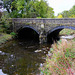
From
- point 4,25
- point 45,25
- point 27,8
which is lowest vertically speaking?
point 4,25

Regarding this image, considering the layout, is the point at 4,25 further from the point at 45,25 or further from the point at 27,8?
the point at 45,25

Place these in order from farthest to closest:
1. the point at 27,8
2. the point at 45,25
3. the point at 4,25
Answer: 1. the point at 27,8
2. the point at 4,25
3. the point at 45,25

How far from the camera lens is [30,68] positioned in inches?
308

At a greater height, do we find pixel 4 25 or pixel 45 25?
pixel 45 25

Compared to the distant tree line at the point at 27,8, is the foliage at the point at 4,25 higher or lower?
lower

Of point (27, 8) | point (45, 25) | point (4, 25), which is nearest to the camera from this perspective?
point (45, 25)

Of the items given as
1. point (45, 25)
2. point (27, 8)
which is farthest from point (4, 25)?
point (45, 25)

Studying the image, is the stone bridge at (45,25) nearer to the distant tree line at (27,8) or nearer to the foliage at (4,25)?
the foliage at (4,25)

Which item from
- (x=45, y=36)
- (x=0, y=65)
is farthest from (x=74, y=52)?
(x=45, y=36)

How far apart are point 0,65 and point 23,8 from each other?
16667 millimetres

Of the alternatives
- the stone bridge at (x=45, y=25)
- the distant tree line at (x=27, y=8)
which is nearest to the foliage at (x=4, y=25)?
the stone bridge at (x=45, y=25)

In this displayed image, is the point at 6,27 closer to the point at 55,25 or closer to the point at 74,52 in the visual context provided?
the point at 55,25

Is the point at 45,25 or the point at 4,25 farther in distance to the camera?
the point at 4,25

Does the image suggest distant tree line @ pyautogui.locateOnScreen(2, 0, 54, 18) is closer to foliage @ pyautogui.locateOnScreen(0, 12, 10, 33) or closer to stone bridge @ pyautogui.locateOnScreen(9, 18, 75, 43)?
stone bridge @ pyautogui.locateOnScreen(9, 18, 75, 43)
